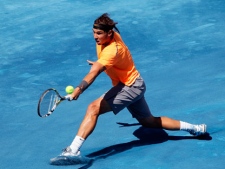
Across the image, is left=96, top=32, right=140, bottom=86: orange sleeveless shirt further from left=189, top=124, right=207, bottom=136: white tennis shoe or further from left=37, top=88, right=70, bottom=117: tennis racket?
left=189, top=124, right=207, bottom=136: white tennis shoe

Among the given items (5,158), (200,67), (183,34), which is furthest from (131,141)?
(183,34)

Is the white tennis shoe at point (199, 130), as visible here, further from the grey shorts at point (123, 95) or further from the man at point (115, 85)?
the grey shorts at point (123, 95)

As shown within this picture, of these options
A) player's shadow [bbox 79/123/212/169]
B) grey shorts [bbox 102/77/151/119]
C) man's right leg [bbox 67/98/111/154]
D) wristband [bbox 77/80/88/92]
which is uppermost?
wristband [bbox 77/80/88/92]

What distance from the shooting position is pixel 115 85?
7.08 metres

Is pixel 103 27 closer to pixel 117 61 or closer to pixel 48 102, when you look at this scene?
pixel 117 61

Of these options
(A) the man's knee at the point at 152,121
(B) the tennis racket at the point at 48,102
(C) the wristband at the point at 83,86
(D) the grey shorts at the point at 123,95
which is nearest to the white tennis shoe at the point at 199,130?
(A) the man's knee at the point at 152,121

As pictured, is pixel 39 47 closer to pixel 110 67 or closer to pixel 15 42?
pixel 15 42

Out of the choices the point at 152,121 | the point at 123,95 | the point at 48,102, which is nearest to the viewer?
the point at 48,102

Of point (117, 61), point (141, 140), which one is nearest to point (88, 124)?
point (117, 61)

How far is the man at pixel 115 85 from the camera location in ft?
21.8

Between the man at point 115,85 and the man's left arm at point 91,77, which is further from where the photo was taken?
the man at point 115,85

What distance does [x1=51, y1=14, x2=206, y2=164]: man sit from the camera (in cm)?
665

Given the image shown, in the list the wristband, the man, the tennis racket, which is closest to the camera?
the wristband

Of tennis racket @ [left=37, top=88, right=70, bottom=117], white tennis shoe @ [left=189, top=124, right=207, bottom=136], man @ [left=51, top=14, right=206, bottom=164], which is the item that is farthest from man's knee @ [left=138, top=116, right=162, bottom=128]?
tennis racket @ [left=37, top=88, right=70, bottom=117]
